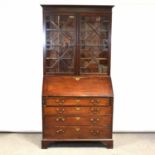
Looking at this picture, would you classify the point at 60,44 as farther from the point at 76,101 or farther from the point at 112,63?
the point at 112,63

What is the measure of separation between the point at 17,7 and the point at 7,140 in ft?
6.86

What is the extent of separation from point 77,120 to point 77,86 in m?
0.48

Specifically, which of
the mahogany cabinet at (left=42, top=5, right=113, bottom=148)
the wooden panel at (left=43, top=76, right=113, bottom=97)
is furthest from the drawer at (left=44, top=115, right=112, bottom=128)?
the wooden panel at (left=43, top=76, right=113, bottom=97)

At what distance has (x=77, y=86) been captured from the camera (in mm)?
4098

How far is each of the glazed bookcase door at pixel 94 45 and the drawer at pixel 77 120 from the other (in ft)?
2.23

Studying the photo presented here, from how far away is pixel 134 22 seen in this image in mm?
4609

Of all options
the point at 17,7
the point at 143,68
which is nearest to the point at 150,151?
the point at 143,68

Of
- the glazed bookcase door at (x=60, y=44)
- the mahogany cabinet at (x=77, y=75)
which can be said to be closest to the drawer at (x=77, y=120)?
the mahogany cabinet at (x=77, y=75)

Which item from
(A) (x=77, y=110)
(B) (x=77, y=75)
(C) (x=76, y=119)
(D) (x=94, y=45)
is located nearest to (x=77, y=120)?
(C) (x=76, y=119)

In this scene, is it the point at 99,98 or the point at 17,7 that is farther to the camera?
the point at 17,7

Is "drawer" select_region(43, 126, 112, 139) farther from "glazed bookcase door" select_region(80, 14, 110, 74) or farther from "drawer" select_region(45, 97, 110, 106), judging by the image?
"glazed bookcase door" select_region(80, 14, 110, 74)

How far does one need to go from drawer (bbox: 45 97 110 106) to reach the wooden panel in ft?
0.21

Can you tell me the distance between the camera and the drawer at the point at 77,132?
13.3ft

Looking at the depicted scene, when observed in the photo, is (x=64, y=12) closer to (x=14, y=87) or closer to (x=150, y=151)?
(x=14, y=87)
